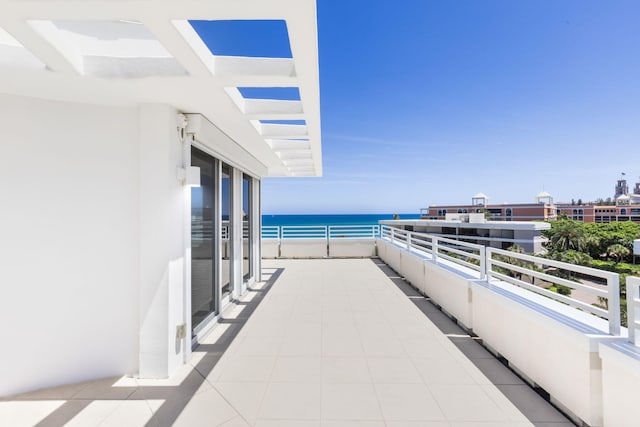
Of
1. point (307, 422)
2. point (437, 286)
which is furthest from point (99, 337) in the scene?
point (437, 286)

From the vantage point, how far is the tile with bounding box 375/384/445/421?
1900 mm

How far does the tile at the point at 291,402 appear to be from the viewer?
6.36ft

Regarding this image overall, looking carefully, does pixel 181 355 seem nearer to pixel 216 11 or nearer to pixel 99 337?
pixel 99 337

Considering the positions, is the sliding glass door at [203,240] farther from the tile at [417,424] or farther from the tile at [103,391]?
the tile at [417,424]

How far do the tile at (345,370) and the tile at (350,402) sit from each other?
7 centimetres

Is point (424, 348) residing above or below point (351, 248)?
below

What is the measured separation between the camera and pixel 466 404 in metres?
2.02

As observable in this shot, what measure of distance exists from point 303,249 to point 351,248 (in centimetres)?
149

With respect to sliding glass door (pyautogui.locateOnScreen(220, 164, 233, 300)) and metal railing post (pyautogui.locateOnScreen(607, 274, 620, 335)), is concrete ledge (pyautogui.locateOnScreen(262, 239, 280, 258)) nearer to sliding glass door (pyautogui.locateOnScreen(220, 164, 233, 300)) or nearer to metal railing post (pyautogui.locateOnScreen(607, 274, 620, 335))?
sliding glass door (pyautogui.locateOnScreen(220, 164, 233, 300))

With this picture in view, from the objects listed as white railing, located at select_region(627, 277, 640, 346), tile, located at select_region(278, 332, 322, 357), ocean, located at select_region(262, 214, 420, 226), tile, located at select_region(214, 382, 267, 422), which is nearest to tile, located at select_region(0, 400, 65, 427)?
tile, located at select_region(214, 382, 267, 422)

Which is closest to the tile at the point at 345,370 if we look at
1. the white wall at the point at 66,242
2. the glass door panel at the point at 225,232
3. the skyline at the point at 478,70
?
the white wall at the point at 66,242

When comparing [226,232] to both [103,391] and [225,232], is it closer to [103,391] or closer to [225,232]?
[225,232]

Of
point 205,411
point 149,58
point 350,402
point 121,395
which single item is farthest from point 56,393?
point 149,58

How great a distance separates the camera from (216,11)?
132 centimetres
